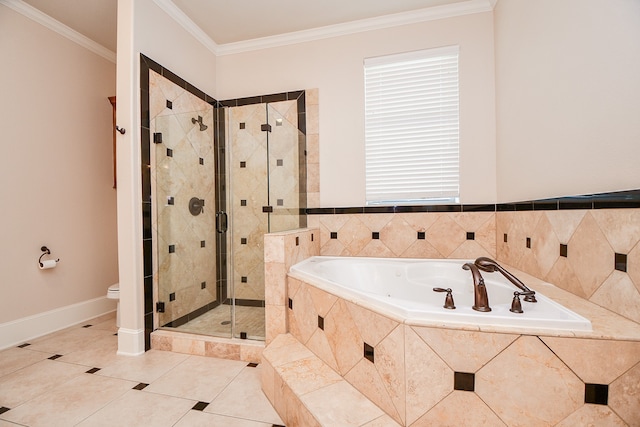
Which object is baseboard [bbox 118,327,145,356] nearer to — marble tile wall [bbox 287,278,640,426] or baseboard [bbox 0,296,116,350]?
baseboard [bbox 0,296,116,350]

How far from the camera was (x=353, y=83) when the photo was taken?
269 cm

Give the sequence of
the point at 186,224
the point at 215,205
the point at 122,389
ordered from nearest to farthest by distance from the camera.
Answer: the point at 122,389 < the point at 215,205 < the point at 186,224

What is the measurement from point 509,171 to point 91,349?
3.45 meters

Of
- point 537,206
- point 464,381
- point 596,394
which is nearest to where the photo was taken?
point 596,394

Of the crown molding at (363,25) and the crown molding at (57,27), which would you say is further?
the crown molding at (363,25)

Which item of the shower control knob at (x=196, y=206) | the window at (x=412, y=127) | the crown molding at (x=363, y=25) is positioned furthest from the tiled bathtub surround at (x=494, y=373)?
the crown molding at (x=363, y=25)

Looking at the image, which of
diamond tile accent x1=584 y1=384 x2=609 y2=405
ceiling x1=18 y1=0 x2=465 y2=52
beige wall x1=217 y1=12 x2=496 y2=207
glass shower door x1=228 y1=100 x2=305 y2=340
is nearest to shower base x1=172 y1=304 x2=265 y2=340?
glass shower door x1=228 y1=100 x2=305 y2=340

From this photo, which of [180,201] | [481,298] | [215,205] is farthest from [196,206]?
[481,298]

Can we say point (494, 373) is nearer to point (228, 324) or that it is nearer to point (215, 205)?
point (228, 324)

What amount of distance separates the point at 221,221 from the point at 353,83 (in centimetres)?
176

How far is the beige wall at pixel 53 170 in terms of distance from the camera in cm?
228

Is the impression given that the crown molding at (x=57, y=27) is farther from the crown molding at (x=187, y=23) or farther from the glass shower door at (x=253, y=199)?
the glass shower door at (x=253, y=199)

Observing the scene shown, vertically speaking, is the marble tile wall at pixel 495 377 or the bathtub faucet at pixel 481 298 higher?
the bathtub faucet at pixel 481 298

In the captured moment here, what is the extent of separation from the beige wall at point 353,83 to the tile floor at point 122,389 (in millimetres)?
1670
